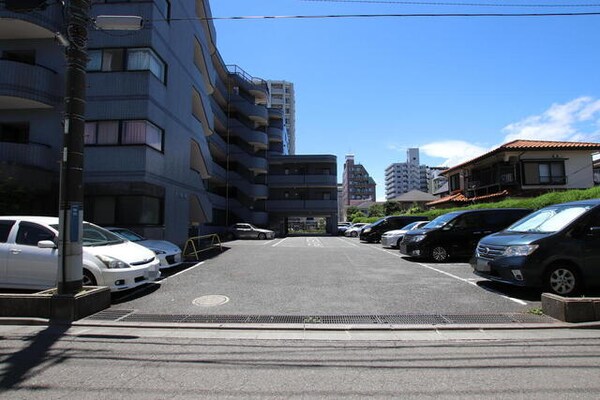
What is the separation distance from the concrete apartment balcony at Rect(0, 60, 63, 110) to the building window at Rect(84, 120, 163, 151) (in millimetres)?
2227

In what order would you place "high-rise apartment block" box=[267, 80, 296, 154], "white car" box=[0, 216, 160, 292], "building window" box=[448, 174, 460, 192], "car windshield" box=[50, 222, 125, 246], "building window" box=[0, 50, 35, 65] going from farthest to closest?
"high-rise apartment block" box=[267, 80, 296, 154] → "building window" box=[448, 174, 460, 192] → "building window" box=[0, 50, 35, 65] → "car windshield" box=[50, 222, 125, 246] → "white car" box=[0, 216, 160, 292]

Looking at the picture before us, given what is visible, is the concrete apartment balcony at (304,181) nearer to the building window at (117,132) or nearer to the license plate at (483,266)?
the building window at (117,132)

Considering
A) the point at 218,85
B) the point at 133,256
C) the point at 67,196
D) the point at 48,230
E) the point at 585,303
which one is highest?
the point at 218,85

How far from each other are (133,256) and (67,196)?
198cm

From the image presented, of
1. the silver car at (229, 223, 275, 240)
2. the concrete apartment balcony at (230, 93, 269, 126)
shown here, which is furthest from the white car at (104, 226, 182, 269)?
the concrete apartment balcony at (230, 93, 269, 126)

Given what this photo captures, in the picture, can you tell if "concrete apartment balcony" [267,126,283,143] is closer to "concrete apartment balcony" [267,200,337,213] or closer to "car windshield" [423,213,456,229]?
"concrete apartment balcony" [267,200,337,213]

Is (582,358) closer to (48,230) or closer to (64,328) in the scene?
(64,328)

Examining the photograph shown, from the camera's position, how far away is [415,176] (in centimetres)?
14950

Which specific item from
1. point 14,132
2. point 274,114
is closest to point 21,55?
point 14,132

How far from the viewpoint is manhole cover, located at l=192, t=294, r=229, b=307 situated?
7582 millimetres

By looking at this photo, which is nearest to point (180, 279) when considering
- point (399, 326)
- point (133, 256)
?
point (133, 256)

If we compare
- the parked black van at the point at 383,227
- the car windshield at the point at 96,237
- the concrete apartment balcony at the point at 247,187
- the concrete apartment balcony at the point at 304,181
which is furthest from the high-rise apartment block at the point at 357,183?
the car windshield at the point at 96,237

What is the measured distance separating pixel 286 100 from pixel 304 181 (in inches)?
2379

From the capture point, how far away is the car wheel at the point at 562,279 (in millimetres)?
7391
